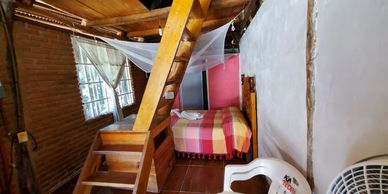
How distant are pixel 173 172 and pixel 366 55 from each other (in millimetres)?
2454

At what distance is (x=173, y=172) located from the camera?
8.18 ft

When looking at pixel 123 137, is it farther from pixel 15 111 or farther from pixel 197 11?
pixel 197 11

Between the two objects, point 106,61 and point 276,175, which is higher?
point 106,61

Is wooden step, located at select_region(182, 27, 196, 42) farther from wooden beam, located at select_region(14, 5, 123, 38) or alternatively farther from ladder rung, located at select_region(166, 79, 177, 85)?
wooden beam, located at select_region(14, 5, 123, 38)

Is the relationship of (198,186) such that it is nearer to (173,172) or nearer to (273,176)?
(173,172)

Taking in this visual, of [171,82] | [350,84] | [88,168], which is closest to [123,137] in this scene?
[88,168]

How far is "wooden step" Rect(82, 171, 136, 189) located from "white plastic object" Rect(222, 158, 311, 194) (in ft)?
3.13

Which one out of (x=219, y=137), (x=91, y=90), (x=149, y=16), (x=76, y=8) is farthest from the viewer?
(x=91, y=90)

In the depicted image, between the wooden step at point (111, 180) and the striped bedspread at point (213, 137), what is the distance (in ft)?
3.45

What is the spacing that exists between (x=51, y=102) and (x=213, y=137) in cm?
225

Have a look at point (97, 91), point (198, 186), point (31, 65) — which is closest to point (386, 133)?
point (198, 186)

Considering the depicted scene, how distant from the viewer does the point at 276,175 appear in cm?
106

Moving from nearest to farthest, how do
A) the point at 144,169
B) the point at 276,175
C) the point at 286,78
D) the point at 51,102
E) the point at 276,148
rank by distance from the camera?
the point at 276,175, the point at 286,78, the point at 276,148, the point at 144,169, the point at 51,102

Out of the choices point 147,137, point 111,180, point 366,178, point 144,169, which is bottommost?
point 111,180
